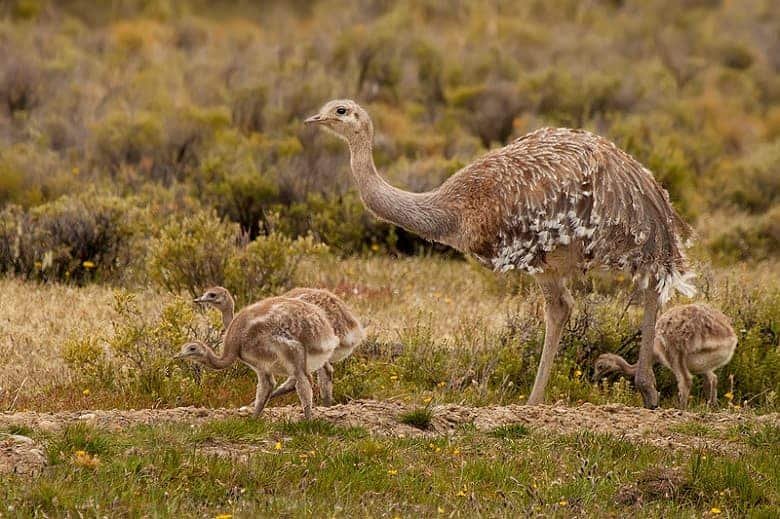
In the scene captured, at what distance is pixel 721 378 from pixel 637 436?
289cm

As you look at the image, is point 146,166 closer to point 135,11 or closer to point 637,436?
point 637,436

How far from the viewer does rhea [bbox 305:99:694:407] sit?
31.9 ft

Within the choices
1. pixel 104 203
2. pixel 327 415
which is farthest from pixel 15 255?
pixel 327 415

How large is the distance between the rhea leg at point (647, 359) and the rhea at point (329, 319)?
2.20m

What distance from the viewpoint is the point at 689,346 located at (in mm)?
10680

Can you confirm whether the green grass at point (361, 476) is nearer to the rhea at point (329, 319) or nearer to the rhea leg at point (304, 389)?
the rhea leg at point (304, 389)

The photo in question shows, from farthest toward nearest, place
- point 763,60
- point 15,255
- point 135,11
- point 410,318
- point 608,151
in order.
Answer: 1. point 135,11
2. point 763,60
3. point 15,255
4. point 410,318
5. point 608,151

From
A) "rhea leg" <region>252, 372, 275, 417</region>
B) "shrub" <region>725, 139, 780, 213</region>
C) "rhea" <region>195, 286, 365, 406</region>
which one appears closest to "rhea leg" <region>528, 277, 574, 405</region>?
"rhea" <region>195, 286, 365, 406</region>

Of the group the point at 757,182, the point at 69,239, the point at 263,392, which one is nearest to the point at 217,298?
the point at 263,392

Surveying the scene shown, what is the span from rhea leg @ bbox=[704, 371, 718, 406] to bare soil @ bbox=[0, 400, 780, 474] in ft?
3.05

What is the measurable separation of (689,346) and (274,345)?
12.1 feet

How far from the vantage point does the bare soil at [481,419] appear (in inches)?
338

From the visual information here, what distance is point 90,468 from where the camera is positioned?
24.7ft

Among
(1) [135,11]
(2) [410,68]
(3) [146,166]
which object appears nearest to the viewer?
(3) [146,166]
